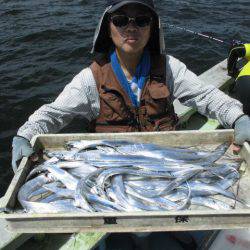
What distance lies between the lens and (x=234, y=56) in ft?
19.6

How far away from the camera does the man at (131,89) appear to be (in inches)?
149

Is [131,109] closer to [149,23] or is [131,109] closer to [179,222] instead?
[149,23]

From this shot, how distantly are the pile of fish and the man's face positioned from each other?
38.1 inches

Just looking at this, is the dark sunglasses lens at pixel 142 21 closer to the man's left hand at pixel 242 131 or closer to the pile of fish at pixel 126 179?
the pile of fish at pixel 126 179

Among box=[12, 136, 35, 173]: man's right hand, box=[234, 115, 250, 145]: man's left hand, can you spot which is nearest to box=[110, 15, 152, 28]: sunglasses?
box=[234, 115, 250, 145]: man's left hand

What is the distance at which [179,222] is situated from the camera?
2.67 meters

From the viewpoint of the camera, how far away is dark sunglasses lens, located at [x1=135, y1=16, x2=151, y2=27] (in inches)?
146

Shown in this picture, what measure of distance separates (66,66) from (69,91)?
6.50m

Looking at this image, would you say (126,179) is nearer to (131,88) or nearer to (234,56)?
(131,88)

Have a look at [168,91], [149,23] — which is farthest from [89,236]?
[149,23]

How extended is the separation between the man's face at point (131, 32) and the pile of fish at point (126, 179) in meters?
0.97

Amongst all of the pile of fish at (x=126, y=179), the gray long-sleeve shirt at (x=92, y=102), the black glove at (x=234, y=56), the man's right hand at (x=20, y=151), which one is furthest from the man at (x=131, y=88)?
the black glove at (x=234, y=56)

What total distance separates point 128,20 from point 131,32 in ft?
0.38

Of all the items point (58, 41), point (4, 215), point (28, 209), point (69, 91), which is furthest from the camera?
point (58, 41)
